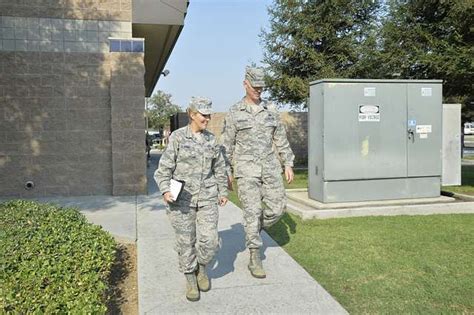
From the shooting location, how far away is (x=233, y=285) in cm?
434

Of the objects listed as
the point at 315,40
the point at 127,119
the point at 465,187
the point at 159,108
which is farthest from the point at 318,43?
the point at 159,108

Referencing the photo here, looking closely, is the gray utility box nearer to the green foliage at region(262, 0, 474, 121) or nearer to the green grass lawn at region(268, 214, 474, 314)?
the green grass lawn at region(268, 214, 474, 314)

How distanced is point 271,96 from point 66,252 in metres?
14.3

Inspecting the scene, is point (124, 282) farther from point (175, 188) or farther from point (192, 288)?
point (175, 188)

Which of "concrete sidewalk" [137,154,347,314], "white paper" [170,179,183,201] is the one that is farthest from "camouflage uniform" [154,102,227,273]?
"concrete sidewalk" [137,154,347,314]

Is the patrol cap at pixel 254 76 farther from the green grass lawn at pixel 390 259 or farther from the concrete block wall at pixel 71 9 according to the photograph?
the concrete block wall at pixel 71 9

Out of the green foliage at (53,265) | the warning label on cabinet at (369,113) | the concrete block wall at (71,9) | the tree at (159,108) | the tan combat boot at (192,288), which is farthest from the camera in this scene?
the tree at (159,108)

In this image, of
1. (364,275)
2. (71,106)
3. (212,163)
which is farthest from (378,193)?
(71,106)

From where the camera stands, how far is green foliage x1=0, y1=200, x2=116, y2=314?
3.25m

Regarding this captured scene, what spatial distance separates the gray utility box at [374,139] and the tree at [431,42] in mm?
1835

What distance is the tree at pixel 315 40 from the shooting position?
16359 millimetres

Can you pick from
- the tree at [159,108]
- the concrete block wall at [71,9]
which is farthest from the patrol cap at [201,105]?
the tree at [159,108]

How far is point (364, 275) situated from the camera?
463cm

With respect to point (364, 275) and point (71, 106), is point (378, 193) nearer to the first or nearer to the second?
point (364, 275)
